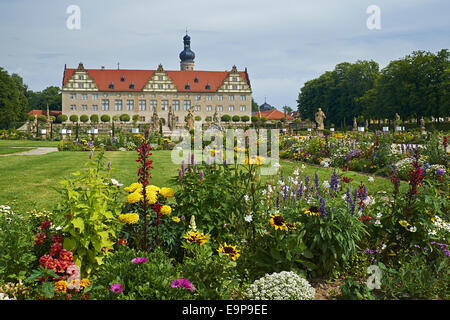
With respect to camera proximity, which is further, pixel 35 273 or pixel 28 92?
pixel 28 92

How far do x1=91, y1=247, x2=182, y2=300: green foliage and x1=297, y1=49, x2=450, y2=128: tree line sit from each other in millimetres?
34324

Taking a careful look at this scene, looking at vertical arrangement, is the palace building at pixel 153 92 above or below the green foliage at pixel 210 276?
above

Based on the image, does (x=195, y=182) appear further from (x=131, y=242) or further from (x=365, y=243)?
(x=365, y=243)

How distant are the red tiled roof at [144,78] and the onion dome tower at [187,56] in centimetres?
1023

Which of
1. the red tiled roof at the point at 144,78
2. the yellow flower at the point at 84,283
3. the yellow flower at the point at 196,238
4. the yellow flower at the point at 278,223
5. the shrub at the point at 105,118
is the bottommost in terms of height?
the yellow flower at the point at 84,283

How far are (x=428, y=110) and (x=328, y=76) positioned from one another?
23515mm

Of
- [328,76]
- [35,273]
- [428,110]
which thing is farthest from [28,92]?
[35,273]

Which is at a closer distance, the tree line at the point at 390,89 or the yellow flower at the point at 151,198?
the yellow flower at the point at 151,198

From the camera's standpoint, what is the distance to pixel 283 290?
303 centimetres

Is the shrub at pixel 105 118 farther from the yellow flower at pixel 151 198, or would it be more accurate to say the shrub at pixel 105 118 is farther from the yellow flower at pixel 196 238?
the yellow flower at pixel 196 238

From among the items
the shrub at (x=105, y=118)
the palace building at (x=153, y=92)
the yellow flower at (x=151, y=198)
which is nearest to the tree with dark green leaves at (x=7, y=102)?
the palace building at (x=153, y=92)

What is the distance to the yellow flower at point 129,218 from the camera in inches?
148

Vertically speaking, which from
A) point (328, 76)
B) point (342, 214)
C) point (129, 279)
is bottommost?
point (129, 279)

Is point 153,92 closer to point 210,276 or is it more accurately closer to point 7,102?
A: point 7,102
